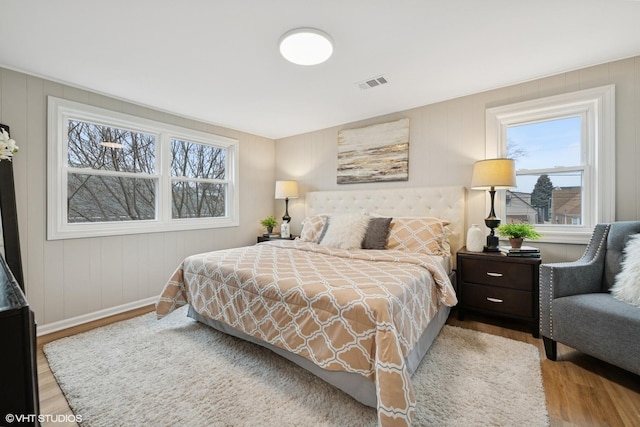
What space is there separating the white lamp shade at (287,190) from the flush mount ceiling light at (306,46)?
222 centimetres

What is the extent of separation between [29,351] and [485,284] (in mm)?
2917

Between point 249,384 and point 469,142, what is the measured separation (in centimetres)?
309

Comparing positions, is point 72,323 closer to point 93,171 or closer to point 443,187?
point 93,171

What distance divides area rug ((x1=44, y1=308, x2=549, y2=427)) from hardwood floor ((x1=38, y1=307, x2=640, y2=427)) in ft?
0.18

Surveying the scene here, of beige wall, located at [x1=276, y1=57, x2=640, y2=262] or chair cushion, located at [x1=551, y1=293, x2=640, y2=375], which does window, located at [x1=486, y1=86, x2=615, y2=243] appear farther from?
chair cushion, located at [x1=551, y1=293, x2=640, y2=375]

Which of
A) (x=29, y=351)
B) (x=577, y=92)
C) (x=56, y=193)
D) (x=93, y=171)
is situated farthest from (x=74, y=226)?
(x=577, y=92)

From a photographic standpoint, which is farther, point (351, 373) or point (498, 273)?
point (498, 273)

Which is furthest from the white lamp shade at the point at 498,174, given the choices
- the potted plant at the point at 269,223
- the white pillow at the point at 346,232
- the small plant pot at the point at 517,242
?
the potted plant at the point at 269,223

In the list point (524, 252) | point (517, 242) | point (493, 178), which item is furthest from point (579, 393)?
point (493, 178)

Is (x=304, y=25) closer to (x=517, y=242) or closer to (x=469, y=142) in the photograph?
(x=469, y=142)

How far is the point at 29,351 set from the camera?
2.18 feet

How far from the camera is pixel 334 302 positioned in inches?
60.4

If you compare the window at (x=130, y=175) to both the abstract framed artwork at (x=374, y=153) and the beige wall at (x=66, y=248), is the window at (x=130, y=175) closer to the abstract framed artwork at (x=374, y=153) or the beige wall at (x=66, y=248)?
the beige wall at (x=66, y=248)

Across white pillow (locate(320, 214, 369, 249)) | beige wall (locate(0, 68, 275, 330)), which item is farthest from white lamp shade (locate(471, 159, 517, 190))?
beige wall (locate(0, 68, 275, 330))
